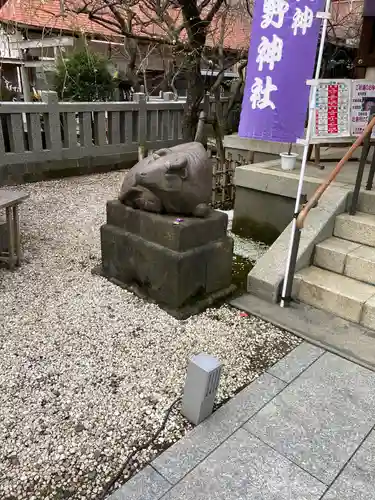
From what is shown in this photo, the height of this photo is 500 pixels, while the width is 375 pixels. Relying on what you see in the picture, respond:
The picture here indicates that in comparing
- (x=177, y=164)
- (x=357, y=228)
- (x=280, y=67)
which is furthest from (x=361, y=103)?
(x=177, y=164)

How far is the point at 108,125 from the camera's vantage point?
378 inches

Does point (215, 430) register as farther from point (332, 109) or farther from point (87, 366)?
point (332, 109)

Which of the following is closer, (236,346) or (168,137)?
(236,346)

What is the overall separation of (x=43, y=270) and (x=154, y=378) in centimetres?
228

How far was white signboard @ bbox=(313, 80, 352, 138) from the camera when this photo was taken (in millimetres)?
3990

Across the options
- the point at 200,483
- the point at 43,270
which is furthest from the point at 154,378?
the point at 43,270

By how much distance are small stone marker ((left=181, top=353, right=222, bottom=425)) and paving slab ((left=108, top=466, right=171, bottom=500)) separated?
0.46 metres

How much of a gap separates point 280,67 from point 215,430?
10.1 feet

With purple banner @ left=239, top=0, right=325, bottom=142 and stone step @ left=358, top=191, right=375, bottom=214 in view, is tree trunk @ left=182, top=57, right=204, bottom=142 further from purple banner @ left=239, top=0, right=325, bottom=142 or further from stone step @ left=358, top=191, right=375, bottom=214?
stone step @ left=358, top=191, right=375, bottom=214

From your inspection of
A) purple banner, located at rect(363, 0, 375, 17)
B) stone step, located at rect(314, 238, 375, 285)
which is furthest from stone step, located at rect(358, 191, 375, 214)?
purple banner, located at rect(363, 0, 375, 17)

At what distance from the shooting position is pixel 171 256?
367 centimetres

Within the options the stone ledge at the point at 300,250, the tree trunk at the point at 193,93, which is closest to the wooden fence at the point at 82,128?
the tree trunk at the point at 193,93

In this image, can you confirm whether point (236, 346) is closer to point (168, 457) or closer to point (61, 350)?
point (168, 457)

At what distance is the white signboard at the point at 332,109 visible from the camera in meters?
3.99
